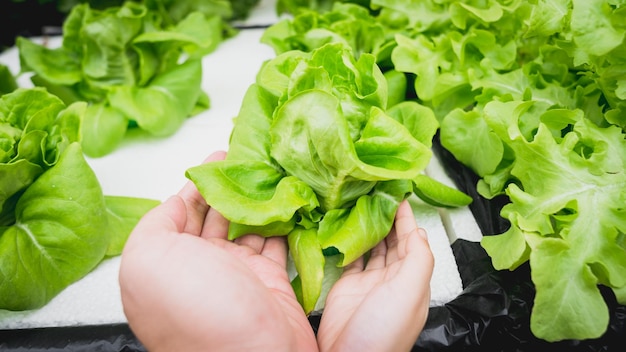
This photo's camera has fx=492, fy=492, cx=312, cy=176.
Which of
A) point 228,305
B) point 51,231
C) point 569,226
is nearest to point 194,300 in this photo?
point 228,305

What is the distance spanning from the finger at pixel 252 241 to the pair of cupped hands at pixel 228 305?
0.40 feet

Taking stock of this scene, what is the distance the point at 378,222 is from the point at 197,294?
328 millimetres

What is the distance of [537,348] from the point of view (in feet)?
2.65

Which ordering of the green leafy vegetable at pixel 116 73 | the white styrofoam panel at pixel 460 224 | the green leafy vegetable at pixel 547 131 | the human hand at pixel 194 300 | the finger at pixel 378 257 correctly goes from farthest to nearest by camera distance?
the green leafy vegetable at pixel 116 73
the white styrofoam panel at pixel 460 224
the finger at pixel 378 257
the green leafy vegetable at pixel 547 131
the human hand at pixel 194 300

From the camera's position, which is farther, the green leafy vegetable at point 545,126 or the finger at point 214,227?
the finger at point 214,227

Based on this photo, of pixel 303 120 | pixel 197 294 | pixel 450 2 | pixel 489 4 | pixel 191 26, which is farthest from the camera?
pixel 191 26

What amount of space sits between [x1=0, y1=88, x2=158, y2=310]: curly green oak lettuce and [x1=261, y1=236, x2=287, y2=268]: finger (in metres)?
0.31

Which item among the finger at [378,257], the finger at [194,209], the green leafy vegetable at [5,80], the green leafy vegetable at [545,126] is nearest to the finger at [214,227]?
the finger at [194,209]

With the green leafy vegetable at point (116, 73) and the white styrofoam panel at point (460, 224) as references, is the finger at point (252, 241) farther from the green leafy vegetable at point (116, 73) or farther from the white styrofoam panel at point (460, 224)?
the green leafy vegetable at point (116, 73)

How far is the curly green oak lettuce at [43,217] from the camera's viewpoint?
32.2 inches

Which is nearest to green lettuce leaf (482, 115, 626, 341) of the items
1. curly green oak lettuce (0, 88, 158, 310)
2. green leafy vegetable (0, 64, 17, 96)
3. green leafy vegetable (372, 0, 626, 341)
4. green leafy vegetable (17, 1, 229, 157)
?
green leafy vegetable (372, 0, 626, 341)

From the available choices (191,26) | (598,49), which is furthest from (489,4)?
(191,26)

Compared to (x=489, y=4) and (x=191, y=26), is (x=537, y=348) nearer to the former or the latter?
(x=489, y=4)

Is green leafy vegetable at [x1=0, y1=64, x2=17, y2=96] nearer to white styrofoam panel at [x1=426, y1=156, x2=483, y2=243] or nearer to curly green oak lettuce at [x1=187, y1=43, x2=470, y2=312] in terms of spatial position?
curly green oak lettuce at [x1=187, y1=43, x2=470, y2=312]
